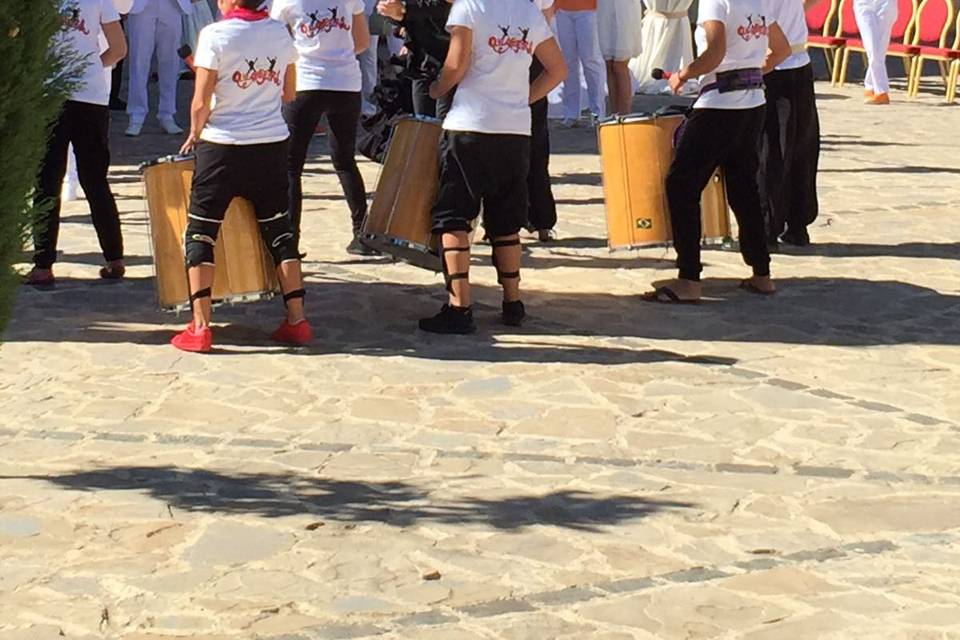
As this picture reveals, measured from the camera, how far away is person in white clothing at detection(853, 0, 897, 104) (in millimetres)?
20438

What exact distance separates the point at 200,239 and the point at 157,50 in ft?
28.7

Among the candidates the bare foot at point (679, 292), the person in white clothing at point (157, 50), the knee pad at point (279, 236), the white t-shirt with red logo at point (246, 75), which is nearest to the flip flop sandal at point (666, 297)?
the bare foot at point (679, 292)

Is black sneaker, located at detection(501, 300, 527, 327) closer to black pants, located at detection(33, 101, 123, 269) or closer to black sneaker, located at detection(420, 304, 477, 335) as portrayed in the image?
black sneaker, located at detection(420, 304, 477, 335)

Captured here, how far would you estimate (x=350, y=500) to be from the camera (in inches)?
263

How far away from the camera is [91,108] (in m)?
10.0

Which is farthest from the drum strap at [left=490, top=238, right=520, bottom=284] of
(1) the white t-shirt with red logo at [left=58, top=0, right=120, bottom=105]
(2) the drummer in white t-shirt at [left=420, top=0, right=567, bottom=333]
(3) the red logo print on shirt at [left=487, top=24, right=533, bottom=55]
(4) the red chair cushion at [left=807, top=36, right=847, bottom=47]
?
(4) the red chair cushion at [left=807, top=36, right=847, bottom=47]

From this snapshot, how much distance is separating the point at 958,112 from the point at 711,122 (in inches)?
458

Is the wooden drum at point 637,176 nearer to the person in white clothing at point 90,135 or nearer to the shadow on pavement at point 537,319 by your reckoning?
the shadow on pavement at point 537,319

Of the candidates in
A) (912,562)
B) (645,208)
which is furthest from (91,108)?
(912,562)

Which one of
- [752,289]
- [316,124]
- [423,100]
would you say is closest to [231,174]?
[316,124]

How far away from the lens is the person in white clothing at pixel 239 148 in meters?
8.49

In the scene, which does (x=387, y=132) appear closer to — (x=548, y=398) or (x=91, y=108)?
(x=91, y=108)

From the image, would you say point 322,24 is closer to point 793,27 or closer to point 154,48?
point 793,27

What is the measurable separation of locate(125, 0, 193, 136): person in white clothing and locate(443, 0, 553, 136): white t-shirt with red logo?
817cm
